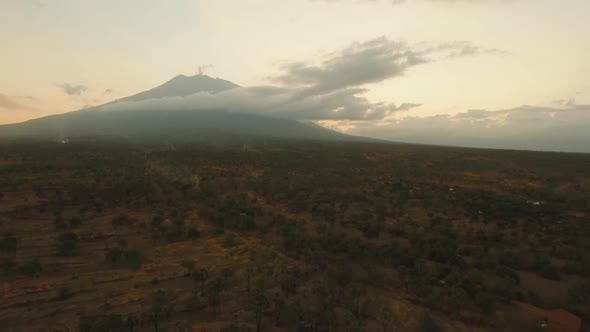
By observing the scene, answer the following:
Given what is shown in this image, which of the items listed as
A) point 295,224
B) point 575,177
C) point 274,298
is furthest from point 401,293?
point 575,177

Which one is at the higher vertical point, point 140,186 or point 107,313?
point 140,186

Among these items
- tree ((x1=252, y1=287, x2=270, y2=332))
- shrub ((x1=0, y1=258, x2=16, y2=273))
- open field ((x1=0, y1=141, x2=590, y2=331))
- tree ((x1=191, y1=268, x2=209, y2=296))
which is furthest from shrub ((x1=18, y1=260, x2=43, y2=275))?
tree ((x1=252, y1=287, x2=270, y2=332))

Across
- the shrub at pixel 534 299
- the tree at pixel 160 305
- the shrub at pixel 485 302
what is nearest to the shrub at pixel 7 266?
the tree at pixel 160 305

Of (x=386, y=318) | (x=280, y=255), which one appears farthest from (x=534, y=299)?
(x=280, y=255)

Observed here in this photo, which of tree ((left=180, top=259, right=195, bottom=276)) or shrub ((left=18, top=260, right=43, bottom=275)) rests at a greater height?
shrub ((left=18, top=260, right=43, bottom=275))

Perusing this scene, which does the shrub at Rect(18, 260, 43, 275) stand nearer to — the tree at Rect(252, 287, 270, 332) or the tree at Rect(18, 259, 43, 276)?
the tree at Rect(18, 259, 43, 276)

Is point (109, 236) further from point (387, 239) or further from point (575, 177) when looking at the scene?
point (575, 177)
